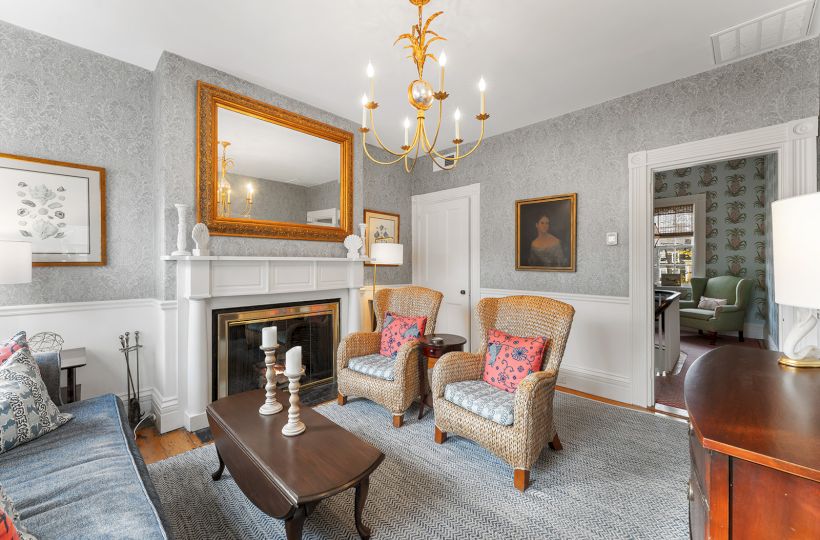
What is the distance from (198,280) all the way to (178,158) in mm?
926

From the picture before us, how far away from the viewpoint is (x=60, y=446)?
4.96 feet

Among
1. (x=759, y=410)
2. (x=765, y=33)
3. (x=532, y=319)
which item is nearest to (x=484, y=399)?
(x=532, y=319)

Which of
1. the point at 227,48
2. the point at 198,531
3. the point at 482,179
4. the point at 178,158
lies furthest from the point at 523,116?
the point at 198,531

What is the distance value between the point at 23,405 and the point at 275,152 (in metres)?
2.38

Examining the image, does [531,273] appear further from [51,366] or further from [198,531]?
[51,366]

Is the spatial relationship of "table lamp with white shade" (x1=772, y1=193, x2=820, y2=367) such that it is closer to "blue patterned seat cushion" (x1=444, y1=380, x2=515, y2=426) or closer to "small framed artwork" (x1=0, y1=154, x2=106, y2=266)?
"blue patterned seat cushion" (x1=444, y1=380, x2=515, y2=426)

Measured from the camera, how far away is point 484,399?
6.98 ft

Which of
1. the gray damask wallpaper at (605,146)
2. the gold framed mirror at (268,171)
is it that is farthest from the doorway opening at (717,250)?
the gold framed mirror at (268,171)

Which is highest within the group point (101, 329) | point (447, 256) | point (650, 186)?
point (650, 186)

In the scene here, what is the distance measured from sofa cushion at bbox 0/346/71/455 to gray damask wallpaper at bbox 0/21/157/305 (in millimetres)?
986

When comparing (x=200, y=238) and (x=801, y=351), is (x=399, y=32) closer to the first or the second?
(x=200, y=238)

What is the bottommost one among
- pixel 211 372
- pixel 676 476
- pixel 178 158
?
pixel 676 476

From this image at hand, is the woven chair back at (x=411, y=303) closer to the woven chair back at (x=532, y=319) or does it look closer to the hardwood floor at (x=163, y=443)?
the woven chair back at (x=532, y=319)

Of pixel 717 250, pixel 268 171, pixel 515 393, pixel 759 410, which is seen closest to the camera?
pixel 759 410
